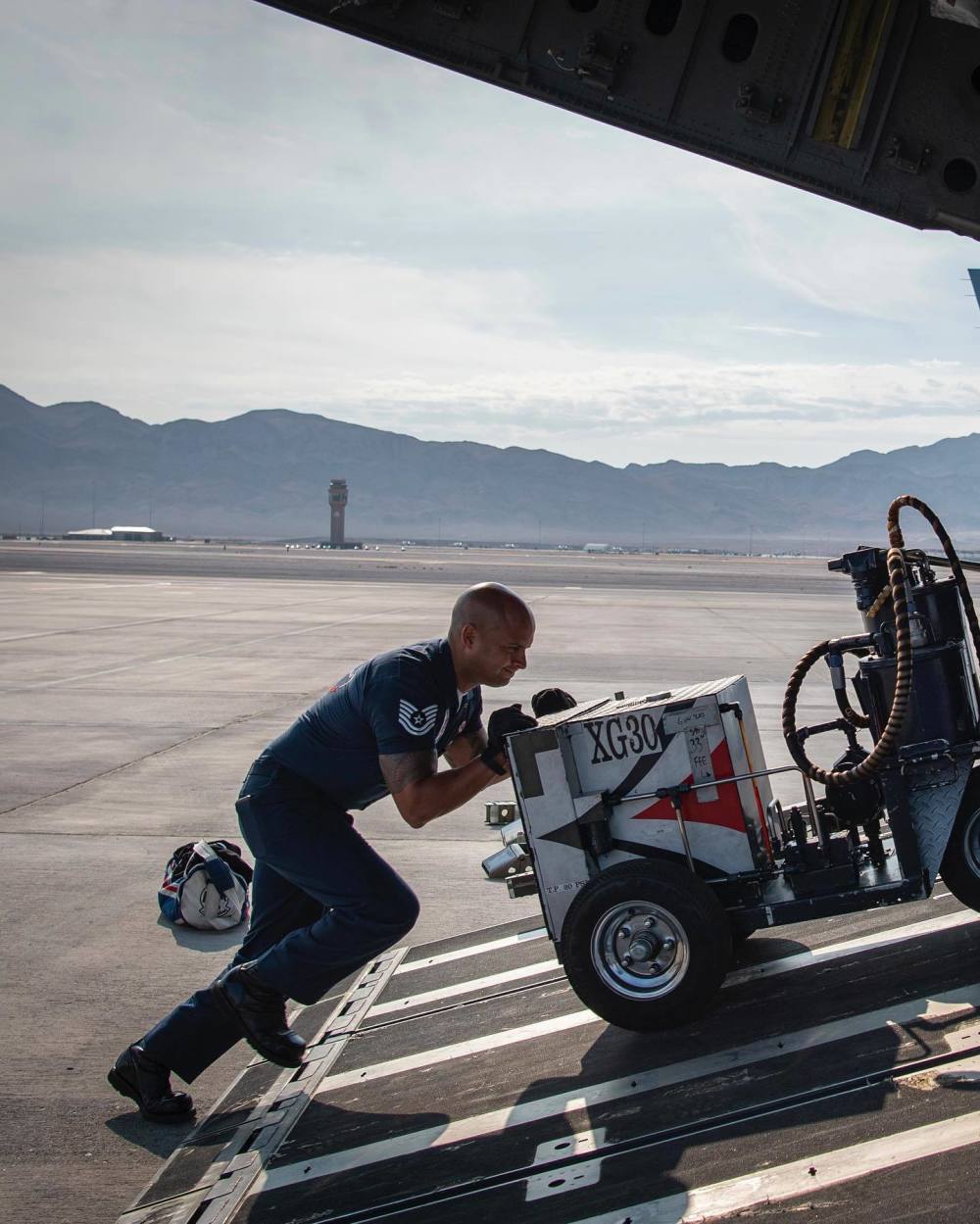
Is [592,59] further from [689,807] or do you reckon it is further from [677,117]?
[689,807]

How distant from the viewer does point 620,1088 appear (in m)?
3.87

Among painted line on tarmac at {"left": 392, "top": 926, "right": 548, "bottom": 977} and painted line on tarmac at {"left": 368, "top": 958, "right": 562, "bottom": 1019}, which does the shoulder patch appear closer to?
painted line on tarmac at {"left": 368, "top": 958, "right": 562, "bottom": 1019}

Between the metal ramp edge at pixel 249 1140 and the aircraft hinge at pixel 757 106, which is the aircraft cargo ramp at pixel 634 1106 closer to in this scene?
the metal ramp edge at pixel 249 1140

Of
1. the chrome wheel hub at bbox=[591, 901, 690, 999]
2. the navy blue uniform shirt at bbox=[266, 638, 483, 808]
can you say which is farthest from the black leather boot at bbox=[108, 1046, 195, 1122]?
the chrome wheel hub at bbox=[591, 901, 690, 999]

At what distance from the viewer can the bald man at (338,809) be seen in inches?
159

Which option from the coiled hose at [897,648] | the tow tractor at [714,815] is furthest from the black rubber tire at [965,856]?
the coiled hose at [897,648]

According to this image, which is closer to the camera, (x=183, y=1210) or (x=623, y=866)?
(x=183, y=1210)

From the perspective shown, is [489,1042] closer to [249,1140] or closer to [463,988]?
[463,988]

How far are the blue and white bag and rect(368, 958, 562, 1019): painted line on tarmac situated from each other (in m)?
1.53

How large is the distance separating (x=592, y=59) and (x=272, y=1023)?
5.89 meters

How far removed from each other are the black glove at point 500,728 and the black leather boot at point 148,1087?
1.57 metres

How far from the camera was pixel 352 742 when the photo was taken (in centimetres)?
427

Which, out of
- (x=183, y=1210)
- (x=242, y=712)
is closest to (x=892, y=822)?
(x=183, y=1210)

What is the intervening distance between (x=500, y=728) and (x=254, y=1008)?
4.15 feet
